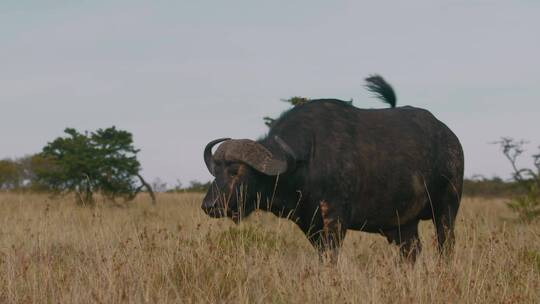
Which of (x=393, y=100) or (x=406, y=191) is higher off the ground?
(x=393, y=100)

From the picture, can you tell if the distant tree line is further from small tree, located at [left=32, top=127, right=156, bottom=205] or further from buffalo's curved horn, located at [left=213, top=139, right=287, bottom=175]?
buffalo's curved horn, located at [left=213, top=139, right=287, bottom=175]

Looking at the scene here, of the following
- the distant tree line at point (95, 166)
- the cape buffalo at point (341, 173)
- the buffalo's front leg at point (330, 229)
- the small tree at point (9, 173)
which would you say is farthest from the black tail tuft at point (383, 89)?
the small tree at point (9, 173)

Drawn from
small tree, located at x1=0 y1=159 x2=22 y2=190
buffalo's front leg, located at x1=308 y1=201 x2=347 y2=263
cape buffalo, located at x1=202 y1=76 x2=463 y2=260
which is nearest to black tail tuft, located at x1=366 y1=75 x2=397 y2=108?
cape buffalo, located at x1=202 y1=76 x2=463 y2=260

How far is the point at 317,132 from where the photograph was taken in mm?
7059

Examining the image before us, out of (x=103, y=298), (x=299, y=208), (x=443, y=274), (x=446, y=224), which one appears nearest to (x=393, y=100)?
(x=446, y=224)

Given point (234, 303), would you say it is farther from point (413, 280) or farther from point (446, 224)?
point (446, 224)

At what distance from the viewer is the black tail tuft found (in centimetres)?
862

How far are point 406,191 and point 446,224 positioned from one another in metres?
0.90

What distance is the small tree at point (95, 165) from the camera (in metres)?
18.7

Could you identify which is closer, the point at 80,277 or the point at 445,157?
the point at 80,277

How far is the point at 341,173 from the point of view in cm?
688

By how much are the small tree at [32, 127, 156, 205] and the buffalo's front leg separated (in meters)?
12.4

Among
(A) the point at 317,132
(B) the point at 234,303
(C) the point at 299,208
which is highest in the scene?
(A) the point at 317,132

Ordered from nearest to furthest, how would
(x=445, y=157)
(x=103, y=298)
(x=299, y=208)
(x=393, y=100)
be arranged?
1. (x=103, y=298)
2. (x=299, y=208)
3. (x=445, y=157)
4. (x=393, y=100)
